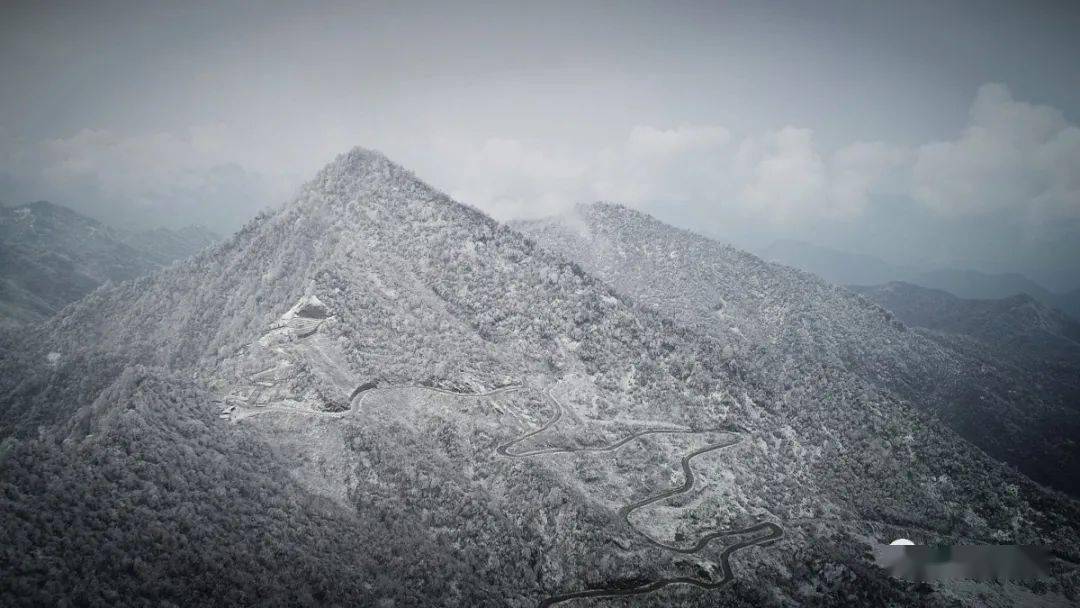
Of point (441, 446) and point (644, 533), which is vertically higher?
point (441, 446)

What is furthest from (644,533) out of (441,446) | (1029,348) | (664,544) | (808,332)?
(1029,348)

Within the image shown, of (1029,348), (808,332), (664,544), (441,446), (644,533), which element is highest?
(1029,348)

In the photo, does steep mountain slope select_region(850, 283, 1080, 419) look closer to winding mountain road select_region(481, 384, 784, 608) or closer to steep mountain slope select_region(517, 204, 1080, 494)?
steep mountain slope select_region(517, 204, 1080, 494)

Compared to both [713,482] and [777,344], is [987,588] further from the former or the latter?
[777,344]

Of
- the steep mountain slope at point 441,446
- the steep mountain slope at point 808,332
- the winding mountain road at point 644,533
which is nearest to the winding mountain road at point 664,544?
the winding mountain road at point 644,533

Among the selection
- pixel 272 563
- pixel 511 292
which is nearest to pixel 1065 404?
pixel 511 292

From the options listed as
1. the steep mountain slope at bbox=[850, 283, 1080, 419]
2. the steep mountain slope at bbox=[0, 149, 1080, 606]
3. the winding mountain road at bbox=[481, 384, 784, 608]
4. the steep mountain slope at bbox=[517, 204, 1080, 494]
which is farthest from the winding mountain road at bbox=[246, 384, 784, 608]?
the steep mountain slope at bbox=[850, 283, 1080, 419]

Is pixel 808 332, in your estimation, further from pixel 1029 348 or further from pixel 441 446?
pixel 1029 348
